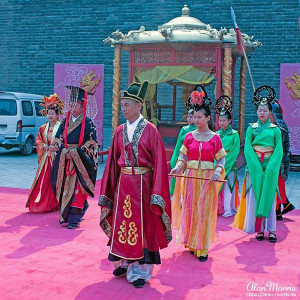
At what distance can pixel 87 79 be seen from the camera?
39.3 ft

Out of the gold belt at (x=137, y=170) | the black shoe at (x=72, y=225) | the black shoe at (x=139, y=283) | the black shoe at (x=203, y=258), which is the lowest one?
the black shoe at (x=72, y=225)

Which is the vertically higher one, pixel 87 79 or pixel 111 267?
pixel 87 79

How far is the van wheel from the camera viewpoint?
44.7ft

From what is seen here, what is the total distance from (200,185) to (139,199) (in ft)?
3.18

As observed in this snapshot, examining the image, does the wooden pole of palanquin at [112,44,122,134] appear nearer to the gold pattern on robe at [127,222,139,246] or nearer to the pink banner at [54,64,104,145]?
the pink banner at [54,64,104,145]

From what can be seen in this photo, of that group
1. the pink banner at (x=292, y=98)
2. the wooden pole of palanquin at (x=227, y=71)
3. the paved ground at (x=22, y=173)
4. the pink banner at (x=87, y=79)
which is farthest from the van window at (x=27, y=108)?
the pink banner at (x=292, y=98)

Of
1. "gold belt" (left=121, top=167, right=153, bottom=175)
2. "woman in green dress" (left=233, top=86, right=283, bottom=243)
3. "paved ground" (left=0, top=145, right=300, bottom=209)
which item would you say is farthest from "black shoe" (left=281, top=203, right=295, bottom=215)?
"gold belt" (left=121, top=167, right=153, bottom=175)

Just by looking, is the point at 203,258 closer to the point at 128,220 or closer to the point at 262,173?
the point at 128,220

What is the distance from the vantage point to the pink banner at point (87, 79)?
11.9 metres

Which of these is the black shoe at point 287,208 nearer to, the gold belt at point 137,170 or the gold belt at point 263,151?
the gold belt at point 263,151

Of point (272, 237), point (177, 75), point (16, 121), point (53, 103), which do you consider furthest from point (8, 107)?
point (272, 237)

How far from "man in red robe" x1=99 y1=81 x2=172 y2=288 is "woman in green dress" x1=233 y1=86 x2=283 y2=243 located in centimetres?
171

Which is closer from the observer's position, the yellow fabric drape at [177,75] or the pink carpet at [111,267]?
the pink carpet at [111,267]

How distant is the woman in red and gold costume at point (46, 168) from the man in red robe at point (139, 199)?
2672 millimetres
